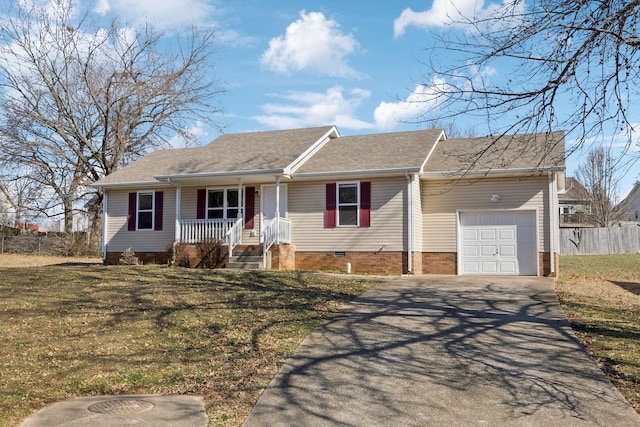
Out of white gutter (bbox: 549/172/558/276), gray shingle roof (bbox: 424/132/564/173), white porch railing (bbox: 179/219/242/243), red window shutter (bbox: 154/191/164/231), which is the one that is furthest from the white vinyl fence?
red window shutter (bbox: 154/191/164/231)

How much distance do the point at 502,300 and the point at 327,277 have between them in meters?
5.16

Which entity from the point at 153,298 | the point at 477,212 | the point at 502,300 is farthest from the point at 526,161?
the point at 153,298

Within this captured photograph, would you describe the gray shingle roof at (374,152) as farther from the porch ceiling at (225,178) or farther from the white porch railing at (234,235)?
the white porch railing at (234,235)

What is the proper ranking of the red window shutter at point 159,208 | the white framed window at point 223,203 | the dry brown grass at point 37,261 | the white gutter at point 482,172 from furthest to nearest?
the dry brown grass at point 37,261 < the red window shutter at point 159,208 < the white framed window at point 223,203 < the white gutter at point 482,172

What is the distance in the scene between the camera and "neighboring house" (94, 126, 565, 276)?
1758 cm

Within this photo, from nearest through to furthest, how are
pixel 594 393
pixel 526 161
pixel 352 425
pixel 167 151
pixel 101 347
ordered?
pixel 352 425 → pixel 594 393 → pixel 101 347 → pixel 526 161 → pixel 167 151

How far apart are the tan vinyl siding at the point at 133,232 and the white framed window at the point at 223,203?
5.52 ft

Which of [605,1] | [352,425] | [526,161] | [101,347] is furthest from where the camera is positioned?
[526,161]

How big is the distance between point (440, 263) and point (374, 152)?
14.6ft

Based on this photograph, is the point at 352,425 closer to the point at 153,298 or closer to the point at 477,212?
the point at 153,298

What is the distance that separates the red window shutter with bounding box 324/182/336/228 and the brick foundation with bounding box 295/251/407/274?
3.25 feet

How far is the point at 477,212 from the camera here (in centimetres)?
1816

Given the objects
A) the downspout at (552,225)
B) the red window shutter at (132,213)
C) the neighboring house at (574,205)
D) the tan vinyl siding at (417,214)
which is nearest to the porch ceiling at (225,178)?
the red window shutter at (132,213)

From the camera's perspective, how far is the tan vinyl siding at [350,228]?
1797 cm
